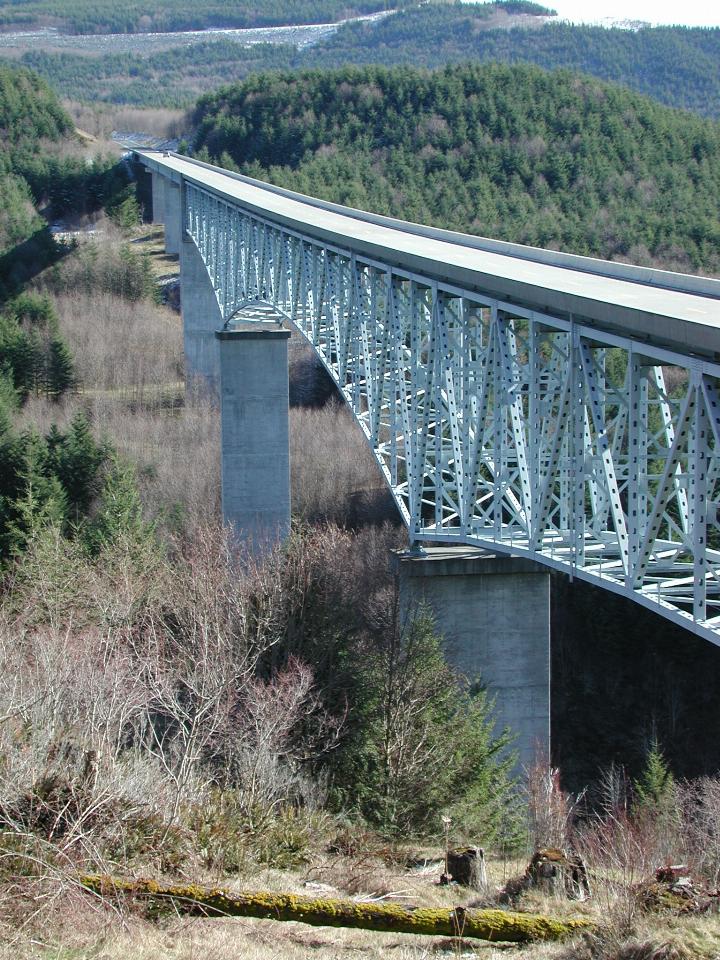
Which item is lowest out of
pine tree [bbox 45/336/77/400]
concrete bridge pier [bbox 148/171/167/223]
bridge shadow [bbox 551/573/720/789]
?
bridge shadow [bbox 551/573/720/789]

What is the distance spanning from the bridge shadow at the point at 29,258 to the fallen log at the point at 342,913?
73.9 metres

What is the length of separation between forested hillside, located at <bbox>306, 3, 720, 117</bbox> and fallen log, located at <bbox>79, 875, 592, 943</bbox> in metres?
131

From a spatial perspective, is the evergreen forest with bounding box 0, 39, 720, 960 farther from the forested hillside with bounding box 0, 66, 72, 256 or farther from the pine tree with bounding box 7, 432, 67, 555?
the forested hillside with bounding box 0, 66, 72, 256

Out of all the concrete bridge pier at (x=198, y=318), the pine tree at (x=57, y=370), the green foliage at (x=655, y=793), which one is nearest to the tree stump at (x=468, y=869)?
the green foliage at (x=655, y=793)

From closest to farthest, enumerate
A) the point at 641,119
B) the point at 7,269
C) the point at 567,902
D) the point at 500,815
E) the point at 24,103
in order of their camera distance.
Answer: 1. the point at 567,902
2. the point at 500,815
3. the point at 7,269
4. the point at 641,119
5. the point at 24,103

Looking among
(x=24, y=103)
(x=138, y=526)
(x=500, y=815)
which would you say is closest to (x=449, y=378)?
(x=500, y=815)

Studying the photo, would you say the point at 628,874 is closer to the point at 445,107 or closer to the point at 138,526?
the point at 138,526

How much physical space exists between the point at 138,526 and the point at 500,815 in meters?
19.6

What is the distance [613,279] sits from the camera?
76.7 ft

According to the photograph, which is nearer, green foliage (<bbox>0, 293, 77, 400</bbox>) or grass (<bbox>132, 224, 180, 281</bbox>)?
green foliage (<bbox>0, 293, 77, 400</bbox>)

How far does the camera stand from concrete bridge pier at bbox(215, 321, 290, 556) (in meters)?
40.7

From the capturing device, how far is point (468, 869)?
14.9m

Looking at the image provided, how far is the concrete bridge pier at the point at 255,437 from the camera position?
134ft

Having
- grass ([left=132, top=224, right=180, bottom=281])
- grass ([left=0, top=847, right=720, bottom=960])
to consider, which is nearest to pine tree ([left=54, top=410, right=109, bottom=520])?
grass ([left=0, top=847, right=720, bottom=960])
